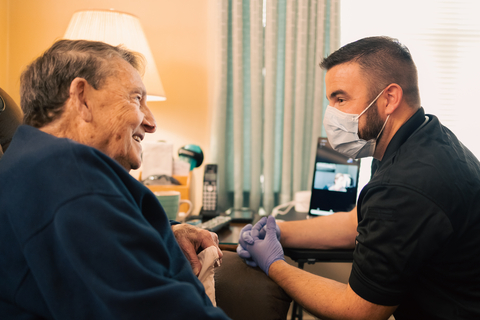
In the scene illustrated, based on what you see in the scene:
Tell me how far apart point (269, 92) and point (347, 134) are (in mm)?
804

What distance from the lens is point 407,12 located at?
204cm

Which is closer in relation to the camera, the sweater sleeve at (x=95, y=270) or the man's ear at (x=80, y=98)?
the sweater sleeve at (x=95, y=270)

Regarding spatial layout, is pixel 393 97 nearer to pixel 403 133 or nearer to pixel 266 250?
pixel 403 133

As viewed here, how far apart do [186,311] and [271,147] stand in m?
1.43

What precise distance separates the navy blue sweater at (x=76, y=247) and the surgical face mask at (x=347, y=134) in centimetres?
81

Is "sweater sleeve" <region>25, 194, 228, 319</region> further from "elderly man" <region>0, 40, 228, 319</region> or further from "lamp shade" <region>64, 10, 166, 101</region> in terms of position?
"lamp shade" <region>64, 10, 166, 101</region>

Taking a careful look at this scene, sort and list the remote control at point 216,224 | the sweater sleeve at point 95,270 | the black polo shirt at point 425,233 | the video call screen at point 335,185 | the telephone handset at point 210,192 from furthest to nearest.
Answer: the telephone handset at point 210,192 → the video call screen at point 335,185 → the remote control at point 216,224 → the black polo shirt at point 425,233 → the sweater sleeve at point 95,270

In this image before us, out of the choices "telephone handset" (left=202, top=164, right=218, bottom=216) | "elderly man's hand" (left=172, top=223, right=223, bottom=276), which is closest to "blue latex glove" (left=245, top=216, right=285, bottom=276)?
"elderly man's hand" (left=172, top=223, right=223, bottom=276)

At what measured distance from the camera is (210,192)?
5.75 feet

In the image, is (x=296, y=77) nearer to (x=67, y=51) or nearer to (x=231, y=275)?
(x=231, y=275)

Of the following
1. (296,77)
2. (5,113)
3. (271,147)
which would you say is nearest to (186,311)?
(5,113)

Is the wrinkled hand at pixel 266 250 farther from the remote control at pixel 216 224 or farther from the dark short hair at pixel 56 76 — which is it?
the dark short hair at pixel 56 76

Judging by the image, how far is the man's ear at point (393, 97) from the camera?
3.51 feet

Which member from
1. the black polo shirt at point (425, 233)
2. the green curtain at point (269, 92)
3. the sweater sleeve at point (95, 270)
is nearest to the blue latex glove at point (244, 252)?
the black polo shirt at point (425, 233)
